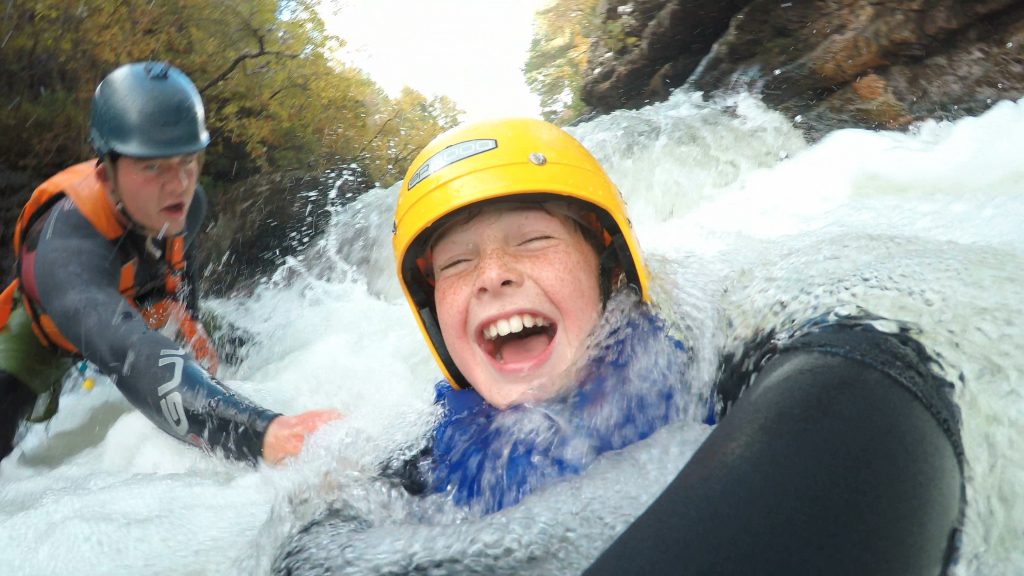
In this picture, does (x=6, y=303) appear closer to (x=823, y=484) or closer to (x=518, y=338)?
(x=518, y=338)

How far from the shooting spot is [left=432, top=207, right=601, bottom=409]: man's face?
1.88 m

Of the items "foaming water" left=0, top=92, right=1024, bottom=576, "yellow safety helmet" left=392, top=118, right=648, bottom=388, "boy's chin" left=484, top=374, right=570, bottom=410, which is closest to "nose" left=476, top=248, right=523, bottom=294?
"yellow safety helmet" left=392, top=118, right=648, bottom=388

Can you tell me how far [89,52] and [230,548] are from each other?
398 inches

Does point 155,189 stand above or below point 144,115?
below

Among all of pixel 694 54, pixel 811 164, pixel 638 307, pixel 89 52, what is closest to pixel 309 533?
pixel 638 307

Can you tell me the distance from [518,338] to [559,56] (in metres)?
16.4

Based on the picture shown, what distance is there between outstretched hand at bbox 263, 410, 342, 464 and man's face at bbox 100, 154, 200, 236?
5.28ft

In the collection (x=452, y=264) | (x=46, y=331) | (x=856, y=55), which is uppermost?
(x=452, y=264)

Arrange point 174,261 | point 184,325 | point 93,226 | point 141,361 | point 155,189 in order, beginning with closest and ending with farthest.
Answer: point 141,361 → point 93,226 → point 155,189 → point 174,261 → point 184,325

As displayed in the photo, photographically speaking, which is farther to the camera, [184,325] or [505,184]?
[184,325]

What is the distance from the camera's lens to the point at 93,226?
3420 millimetres

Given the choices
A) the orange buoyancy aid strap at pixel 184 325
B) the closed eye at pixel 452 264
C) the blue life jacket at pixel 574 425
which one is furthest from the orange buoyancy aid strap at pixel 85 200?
the blue life jacket at pixel 574 425

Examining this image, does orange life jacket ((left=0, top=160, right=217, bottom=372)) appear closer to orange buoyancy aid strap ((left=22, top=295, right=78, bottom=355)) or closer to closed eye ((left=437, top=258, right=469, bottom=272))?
orange buoyancy aid strap ((left=22, top=295, right=78, bottom=355))

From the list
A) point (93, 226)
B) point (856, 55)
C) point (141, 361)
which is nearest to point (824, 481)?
point (141, 361)
